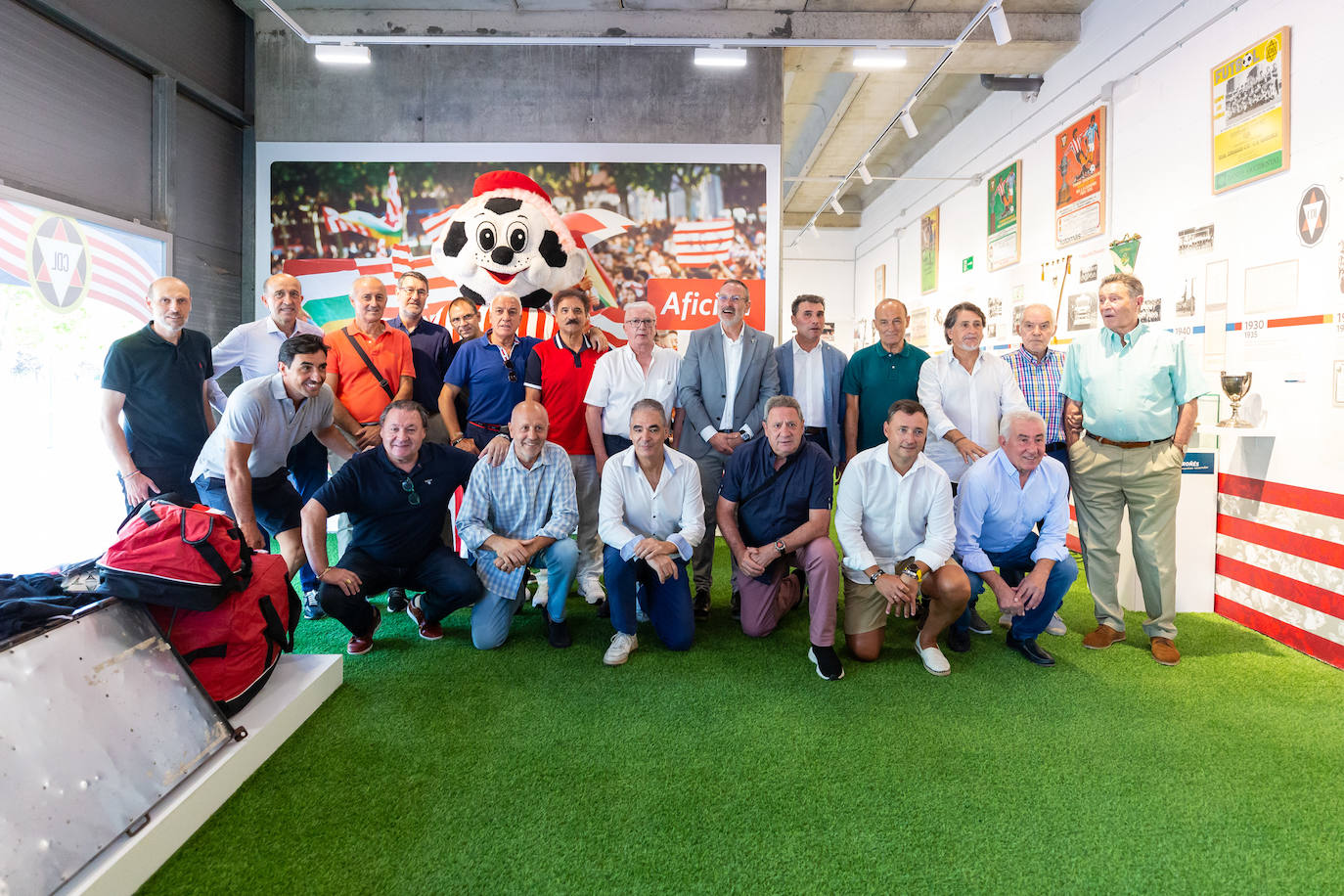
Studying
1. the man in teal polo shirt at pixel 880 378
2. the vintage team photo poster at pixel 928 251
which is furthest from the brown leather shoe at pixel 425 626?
the vintage team photo poster at pixel 928 251

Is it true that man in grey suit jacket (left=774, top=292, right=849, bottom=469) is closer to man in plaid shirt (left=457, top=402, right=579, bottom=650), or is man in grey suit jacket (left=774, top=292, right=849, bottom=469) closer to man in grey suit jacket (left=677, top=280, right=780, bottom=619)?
man in grey suit jacket (left=677, top=280, right=780, bottom=619)

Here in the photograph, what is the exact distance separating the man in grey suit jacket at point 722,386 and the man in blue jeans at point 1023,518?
1110mm

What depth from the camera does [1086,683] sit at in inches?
107

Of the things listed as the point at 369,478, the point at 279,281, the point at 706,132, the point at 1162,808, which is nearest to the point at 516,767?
the point at 369,478

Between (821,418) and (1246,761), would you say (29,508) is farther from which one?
(1246,761)

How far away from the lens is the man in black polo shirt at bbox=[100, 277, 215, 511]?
300 cm

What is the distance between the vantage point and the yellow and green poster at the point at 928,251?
27.5 feet

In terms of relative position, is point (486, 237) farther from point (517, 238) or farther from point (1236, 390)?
point (1236, 390)

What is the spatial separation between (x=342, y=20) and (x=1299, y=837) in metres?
6.98

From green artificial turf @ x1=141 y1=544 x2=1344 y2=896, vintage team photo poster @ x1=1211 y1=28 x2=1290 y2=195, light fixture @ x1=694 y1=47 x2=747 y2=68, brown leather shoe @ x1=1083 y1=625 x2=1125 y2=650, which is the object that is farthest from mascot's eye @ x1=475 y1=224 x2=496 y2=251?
vintage team photo poster @ x1=1211 y1=28 x2=1290 y2=195

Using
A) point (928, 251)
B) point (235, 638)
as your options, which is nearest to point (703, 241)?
point (235, 638)

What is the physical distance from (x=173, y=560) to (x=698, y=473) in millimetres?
1975

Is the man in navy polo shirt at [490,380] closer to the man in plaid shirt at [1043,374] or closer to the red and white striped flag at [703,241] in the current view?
the red and white striped flag at [703,241]

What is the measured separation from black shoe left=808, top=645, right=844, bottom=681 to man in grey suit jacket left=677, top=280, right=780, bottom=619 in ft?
2.73
